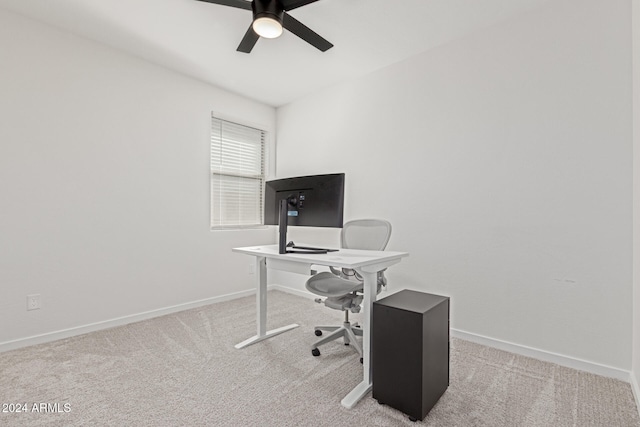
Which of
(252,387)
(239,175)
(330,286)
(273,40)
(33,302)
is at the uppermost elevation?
(273,40)

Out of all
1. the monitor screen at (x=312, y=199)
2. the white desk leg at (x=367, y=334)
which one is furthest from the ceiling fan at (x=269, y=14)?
the white desk leg at (x=367, y=334)

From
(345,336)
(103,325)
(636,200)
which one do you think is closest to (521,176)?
(636,200)

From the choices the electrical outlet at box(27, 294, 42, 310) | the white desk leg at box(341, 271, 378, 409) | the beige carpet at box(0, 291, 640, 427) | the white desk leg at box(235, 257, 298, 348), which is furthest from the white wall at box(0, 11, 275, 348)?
the white desk leg at box(341, 271, 378, 409)

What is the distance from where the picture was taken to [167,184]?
10.5 feet

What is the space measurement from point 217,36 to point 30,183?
1.90 m

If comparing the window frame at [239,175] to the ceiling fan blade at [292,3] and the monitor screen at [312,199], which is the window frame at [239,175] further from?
the ceiling fan blade at [292,3]

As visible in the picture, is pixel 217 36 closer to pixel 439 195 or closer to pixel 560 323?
pixel 439 195

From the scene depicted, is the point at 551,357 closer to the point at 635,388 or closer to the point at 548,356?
the point at 548,356

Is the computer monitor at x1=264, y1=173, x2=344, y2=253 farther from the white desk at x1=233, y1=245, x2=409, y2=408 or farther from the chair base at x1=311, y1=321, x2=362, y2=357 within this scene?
the chair base at x1=311, y1=321, x2=362, y2=357

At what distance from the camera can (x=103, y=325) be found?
2.75 m

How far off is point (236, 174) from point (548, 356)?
3.53 m

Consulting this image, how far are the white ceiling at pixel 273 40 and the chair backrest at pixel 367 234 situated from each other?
5.19 ft

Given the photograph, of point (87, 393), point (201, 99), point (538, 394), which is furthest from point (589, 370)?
point (201, 99)

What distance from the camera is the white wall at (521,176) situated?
1985 mm
